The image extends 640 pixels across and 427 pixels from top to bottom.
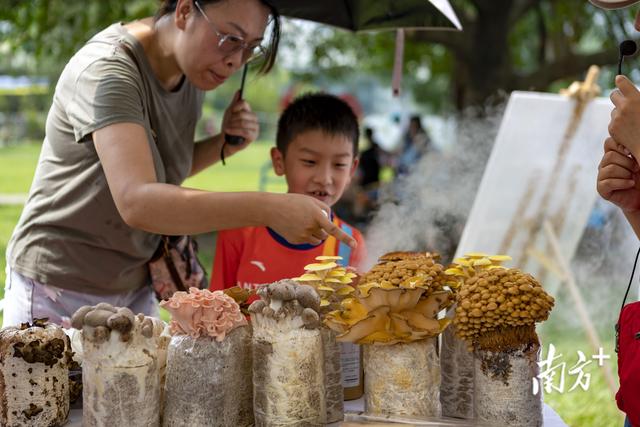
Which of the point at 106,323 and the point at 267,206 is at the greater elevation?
the point at 267,206

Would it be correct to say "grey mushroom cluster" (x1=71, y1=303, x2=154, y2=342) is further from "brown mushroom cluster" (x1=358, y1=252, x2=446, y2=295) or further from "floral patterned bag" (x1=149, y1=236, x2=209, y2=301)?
"floral patterned bag" (x1=149, y1=236, x2=209, y2=301)

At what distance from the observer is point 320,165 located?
7.95ft

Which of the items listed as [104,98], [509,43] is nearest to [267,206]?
[104,98]

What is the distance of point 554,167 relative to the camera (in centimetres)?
369

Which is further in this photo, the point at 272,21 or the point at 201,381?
the point at 272,21

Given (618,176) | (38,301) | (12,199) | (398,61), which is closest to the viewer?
(618,176)

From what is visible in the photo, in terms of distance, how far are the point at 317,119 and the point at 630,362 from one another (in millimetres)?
1385

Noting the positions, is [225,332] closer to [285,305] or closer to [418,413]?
[285,305]

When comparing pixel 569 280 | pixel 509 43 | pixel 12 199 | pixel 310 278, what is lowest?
pixel 12 199

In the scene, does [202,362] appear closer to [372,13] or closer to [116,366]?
[116,366]

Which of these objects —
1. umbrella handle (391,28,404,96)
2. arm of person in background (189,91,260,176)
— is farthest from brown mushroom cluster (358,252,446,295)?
umbrella handle (391,28,404,96)

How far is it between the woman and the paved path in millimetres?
11309

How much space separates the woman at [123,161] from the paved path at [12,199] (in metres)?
11.3

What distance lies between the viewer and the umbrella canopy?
2660 millimetres
